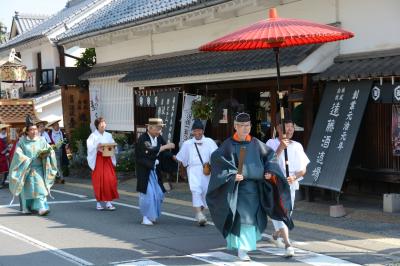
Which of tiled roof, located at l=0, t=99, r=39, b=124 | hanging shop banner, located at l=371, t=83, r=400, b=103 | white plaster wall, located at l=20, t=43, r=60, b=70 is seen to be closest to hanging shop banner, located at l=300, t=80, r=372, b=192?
hanging shop banner, located at l=371, t=83, r=400, b=103

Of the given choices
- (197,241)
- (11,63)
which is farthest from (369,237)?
(11,63)

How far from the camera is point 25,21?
35062 mm

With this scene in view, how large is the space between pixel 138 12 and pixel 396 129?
9241 mm

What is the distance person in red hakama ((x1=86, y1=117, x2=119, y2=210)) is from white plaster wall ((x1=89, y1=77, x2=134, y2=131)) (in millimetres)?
6727

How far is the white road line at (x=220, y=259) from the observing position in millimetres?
7379

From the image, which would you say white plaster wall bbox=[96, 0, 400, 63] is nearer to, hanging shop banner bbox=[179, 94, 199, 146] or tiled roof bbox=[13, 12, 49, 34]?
hanging shop banner bbox=[179, 94, 199, 146]

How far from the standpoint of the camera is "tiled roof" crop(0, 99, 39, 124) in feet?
58.8

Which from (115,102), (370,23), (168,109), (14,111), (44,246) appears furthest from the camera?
(115,102)

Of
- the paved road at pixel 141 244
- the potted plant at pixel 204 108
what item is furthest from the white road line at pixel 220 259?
the potted plant at pixel 204 108

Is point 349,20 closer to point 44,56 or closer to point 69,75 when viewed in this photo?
point 69,75

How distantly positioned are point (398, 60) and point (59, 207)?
7495 millimetres

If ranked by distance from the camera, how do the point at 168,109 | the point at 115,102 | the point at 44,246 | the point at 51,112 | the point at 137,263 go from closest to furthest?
the point at 137,263 < the point at 44,246 < the point at 168,109 < the point at 115,102 < the point at 51,112

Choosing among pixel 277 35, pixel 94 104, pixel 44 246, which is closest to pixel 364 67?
pixel 277 35

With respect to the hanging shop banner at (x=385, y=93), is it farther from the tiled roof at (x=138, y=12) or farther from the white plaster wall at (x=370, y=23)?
the tiled roof at (x=138, y=12)
